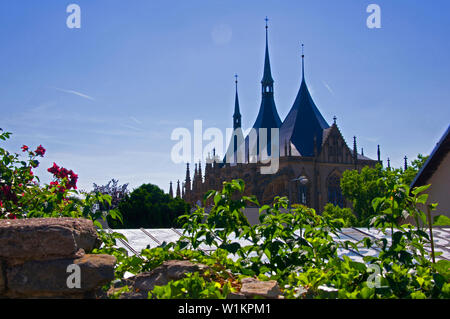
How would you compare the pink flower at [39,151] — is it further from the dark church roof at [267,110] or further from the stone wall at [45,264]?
the dark church roof at [267,110]

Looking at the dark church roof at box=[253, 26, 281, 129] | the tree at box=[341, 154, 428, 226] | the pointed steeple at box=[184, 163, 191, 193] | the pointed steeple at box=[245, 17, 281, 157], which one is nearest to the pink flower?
the tree at box=[341, 154, 428, 226]

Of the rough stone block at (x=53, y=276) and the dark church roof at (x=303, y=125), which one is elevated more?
the dark church roof at (x=303, y=125)

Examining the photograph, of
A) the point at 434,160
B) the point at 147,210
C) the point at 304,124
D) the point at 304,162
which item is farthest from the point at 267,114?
the point at 434,160

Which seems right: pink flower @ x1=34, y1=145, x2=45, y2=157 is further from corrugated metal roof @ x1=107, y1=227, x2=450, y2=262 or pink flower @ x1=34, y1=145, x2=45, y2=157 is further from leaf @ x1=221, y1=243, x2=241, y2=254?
leaf @ x1=221, y1=243, x2=241, y2=254

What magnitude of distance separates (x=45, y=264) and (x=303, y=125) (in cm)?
5582

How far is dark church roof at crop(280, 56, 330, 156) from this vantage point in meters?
56.0

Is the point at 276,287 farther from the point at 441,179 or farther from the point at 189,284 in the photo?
the point at 441,179

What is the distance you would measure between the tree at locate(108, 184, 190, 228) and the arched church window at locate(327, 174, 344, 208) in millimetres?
25588

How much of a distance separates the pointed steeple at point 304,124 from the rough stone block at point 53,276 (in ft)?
173

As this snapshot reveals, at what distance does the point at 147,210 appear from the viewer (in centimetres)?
3241

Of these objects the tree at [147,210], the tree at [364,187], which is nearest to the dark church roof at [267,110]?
the tree at [364,187]

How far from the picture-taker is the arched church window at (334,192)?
176 ft

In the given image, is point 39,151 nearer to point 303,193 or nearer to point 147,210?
point 147,210
